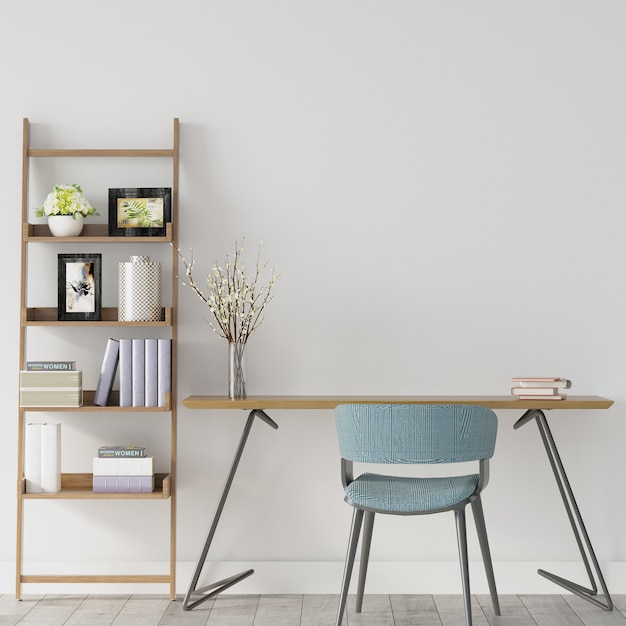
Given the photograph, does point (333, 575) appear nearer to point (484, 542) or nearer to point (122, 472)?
point (484, 542)

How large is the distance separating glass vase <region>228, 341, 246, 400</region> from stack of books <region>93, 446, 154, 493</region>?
44 centimetres

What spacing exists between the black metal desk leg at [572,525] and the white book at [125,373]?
1.58 m

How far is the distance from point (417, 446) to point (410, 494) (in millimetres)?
213

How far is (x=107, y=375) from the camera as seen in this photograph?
3164 mm

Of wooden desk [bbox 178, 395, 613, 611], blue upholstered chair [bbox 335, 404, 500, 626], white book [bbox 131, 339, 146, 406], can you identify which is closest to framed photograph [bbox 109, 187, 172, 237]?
white book [bbox 131, 339, 146, 406]

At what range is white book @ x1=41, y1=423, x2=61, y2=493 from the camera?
3133 mm

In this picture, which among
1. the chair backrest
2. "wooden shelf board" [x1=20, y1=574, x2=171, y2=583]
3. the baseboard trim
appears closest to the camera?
the chair backrest

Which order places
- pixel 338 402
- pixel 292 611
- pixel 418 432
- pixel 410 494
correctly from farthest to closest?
pixel 292 611
pixel 338 402
pixel 410 494
pixel 418 432

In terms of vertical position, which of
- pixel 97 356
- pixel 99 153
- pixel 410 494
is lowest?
pixel 410 494

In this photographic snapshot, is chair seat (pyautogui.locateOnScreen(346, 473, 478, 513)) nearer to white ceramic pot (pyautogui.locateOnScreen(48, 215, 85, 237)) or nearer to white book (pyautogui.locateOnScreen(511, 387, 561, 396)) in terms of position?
white book (pyautogui.locateOnScreen(511, 387, 561, 396))

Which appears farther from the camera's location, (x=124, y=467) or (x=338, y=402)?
(x=124, y=467)

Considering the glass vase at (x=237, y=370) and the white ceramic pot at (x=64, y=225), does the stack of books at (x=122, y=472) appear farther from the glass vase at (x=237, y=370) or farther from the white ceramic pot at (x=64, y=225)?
the white ceramic pot at (x=64, y=225)

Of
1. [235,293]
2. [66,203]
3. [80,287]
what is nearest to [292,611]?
[235,293]

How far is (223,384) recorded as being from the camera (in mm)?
3350
